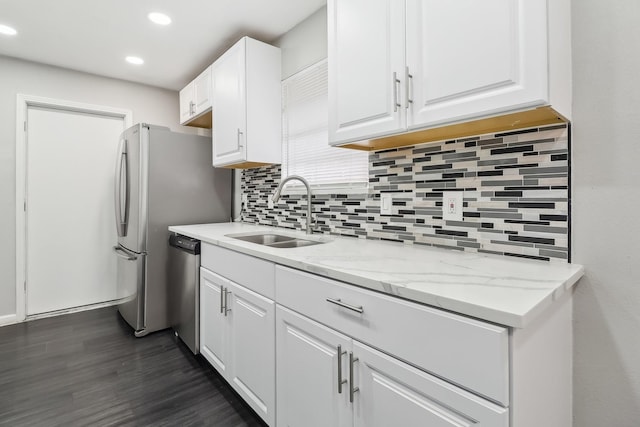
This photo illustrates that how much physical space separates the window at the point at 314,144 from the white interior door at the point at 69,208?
2.16 meters

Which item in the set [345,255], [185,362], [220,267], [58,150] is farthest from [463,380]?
[58,150]

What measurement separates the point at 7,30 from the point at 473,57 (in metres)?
3.28

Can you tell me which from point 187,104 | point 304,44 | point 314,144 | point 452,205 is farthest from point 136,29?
point 452,205

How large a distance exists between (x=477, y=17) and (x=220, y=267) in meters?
1.69

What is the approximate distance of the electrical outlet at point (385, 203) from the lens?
1673 mm

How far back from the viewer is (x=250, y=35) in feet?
8.23

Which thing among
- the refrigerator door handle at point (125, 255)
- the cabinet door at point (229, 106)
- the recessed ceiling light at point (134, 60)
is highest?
the recessed ceiling light at point (134, 60)

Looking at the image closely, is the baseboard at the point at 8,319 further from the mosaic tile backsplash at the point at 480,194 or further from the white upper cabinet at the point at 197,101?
the mosaic tile backsplash at the point at 480,194

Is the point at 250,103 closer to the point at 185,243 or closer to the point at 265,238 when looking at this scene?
the point at 265,238

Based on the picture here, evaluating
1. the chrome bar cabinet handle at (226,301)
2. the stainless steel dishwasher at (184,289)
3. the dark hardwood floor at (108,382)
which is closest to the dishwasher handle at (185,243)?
the stainless steel dishwasher at (184,289)

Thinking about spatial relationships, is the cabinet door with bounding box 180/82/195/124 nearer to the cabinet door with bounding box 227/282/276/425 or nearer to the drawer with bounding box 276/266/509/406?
the cabinet door with bounding box 227/282/276/425

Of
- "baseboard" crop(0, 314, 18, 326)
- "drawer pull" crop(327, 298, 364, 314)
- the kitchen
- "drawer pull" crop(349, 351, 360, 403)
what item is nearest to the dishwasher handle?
"drawer pull" crop(327, 298, 364, 314)

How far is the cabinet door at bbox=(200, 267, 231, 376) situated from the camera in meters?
1.82

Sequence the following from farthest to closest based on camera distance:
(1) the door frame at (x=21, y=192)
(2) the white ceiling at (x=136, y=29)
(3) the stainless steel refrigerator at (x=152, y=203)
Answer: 1. (1) the door frame at (x=21, y=192)
2. (3) the stainless steel refrigerator at (x=152, y=203)
3. (2) the white ceiling at (x=136, y=29)
